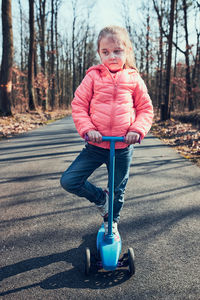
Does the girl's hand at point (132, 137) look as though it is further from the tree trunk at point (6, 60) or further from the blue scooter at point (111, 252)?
the tree trunk at point (6, 60)

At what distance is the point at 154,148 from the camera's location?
7.98m

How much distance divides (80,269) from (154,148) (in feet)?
19.8

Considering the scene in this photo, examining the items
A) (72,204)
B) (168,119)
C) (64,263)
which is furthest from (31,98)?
(64,263)

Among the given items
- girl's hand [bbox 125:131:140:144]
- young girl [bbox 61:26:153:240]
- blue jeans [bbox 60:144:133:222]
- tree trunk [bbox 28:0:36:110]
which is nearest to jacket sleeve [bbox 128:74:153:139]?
young girl [bbox 61:26:153:240]

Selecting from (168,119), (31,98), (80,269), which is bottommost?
(80,269)

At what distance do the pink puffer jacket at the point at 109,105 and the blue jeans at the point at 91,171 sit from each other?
105mm

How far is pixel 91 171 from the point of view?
8.49 feet

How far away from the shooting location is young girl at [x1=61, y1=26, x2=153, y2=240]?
2395 millimetres

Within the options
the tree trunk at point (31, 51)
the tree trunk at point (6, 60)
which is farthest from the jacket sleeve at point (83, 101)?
the tree trunk at point (31, 51)

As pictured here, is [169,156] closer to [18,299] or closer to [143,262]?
[143,262]

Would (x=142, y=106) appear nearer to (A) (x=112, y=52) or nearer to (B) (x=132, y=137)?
(B) (x=132, y=137)

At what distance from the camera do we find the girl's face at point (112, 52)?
2369mm

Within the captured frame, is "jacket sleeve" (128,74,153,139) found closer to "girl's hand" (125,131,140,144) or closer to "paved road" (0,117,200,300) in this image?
"girl's hand" (125,131,140,144)

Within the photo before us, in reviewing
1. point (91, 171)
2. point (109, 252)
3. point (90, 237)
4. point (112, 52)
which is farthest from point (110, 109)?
point (90, 237)
